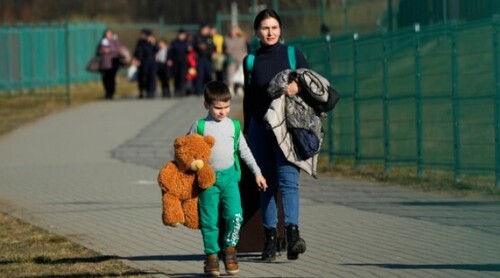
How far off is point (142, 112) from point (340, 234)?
19150mm

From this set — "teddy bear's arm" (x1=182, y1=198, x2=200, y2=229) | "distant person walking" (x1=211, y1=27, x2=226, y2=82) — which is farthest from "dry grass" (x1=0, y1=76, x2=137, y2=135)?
"teddy bear's arm" (x1=182, y1=198, x2=200, y2=229)

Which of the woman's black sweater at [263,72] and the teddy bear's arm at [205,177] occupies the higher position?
the woman's black sweater at [263,72]

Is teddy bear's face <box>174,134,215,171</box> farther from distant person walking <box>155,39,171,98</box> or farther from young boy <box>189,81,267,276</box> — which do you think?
distant person walking <box>155,39,171,98</box>

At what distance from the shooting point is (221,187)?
10.2m

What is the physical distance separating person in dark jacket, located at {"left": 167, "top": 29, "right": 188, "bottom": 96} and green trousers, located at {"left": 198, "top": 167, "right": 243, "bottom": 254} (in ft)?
87.3

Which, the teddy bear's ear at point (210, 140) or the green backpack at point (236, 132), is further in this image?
the green backpack at point (236, 132)

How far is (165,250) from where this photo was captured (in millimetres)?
11938

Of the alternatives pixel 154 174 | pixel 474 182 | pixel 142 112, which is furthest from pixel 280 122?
pixel 142 112

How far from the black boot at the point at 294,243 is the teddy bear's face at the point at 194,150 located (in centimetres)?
90

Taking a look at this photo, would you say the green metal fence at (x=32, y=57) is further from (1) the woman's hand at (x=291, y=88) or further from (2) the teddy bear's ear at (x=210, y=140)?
(2) the teddy bear's ear at (x=210, y=140)

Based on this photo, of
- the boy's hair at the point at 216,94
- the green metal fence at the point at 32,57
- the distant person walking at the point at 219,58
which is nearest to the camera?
the boy's hair at the point at 216,94

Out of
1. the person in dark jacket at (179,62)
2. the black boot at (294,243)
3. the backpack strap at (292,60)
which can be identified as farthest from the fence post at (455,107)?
the person in dark jacket at (179,62)

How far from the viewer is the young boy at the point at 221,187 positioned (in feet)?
33.4

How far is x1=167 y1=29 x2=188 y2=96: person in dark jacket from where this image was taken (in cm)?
3700
